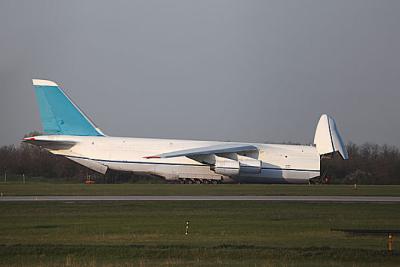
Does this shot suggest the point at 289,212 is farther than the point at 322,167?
No

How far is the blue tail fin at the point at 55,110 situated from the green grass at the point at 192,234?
19.1 meters

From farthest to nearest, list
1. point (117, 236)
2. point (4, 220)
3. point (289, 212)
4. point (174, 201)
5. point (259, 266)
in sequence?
1. point (174, 201)
2. point (289, 212)
3. point (4, 220)
4. point (117, 236)
5. point (259, 266)

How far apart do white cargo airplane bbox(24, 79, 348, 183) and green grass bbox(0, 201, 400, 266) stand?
1677 cm

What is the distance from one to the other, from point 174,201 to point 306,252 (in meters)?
15.2

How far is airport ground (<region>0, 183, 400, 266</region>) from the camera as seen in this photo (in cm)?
1384

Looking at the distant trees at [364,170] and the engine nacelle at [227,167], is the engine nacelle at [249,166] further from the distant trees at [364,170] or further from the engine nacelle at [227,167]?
the distant trees at [364,170]

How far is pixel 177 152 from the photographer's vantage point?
4469 centimetres

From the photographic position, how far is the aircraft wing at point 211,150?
4417 cm

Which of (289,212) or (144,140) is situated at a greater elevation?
(144,140)

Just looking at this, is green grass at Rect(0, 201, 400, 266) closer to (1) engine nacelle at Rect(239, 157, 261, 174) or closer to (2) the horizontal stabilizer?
(1) engine nacelle at Rect(239, 157, 261, 174)

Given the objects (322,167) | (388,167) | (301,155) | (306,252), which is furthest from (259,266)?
(388,167)

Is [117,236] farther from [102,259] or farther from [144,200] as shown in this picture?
[144,200]

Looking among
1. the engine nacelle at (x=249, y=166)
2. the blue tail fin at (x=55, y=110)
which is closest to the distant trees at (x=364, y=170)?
the engine nacelle at (x=249, y=166)

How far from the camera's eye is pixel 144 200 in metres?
29.8
